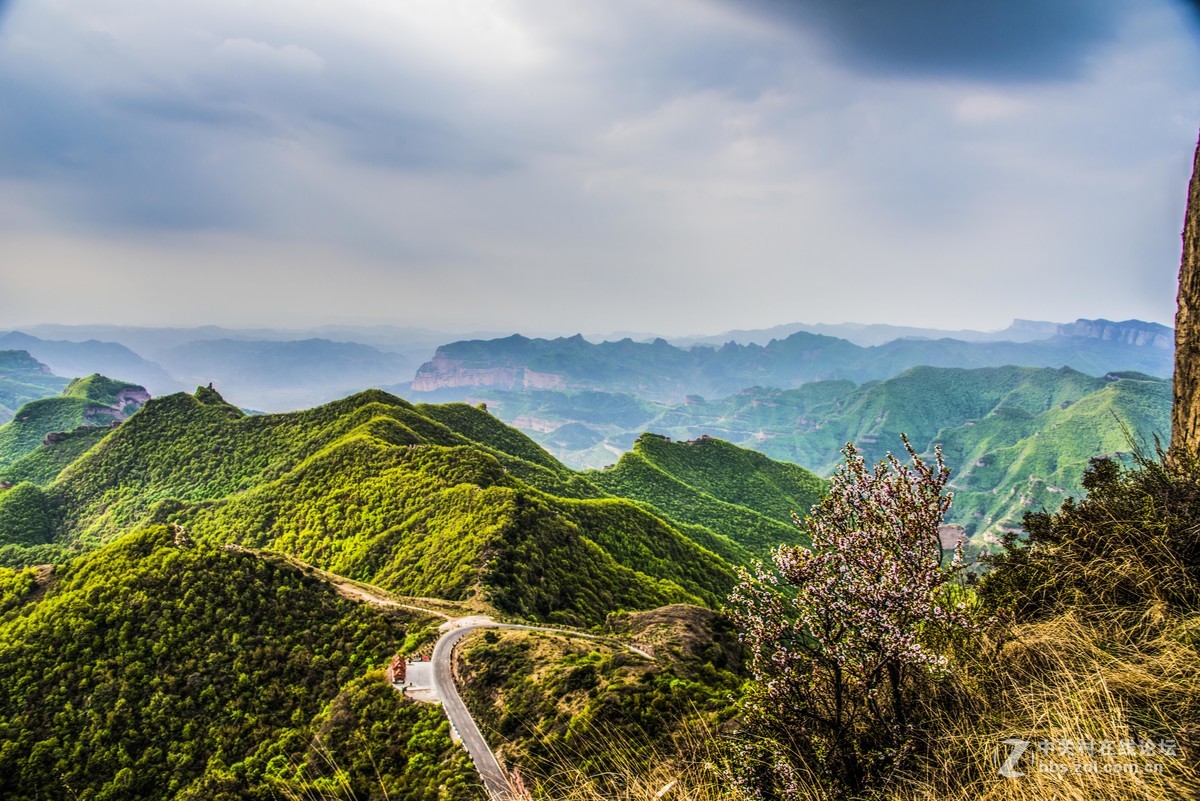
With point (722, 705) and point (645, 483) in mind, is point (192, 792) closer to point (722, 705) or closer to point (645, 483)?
point (722, 705)

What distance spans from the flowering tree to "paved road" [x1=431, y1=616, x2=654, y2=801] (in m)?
8.62

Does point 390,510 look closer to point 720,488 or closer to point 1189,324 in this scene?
point 1189,324

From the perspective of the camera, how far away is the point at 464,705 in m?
18.9

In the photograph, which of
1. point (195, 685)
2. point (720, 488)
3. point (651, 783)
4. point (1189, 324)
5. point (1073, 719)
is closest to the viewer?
point (1073, 719)

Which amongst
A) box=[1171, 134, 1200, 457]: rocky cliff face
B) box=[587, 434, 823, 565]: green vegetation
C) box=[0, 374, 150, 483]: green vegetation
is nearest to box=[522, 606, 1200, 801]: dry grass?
box=[1171, 134, 1200, 457]: rocky cliff face

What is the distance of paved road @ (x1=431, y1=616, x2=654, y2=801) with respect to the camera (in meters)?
14.8

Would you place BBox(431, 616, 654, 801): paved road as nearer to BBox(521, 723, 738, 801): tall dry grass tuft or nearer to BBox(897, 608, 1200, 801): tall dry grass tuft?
BBox(521, 723, 738, 801): tall dry grass tuft

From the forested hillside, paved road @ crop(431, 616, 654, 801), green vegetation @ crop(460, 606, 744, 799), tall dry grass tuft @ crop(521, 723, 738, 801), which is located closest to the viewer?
tall dry grass tuft @ crop(521, 723, 738, 801)

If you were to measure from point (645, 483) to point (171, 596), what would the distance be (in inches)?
3057

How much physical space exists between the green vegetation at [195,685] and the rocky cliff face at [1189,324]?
68.0 ft

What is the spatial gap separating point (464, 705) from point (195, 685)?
12329 millimetres

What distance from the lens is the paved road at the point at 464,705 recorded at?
14.8 metres

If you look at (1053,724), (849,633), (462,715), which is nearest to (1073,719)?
(1053,724)

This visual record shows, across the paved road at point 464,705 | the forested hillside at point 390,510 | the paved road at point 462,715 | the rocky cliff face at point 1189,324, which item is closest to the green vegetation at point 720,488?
the forested hillside at point 390,510
